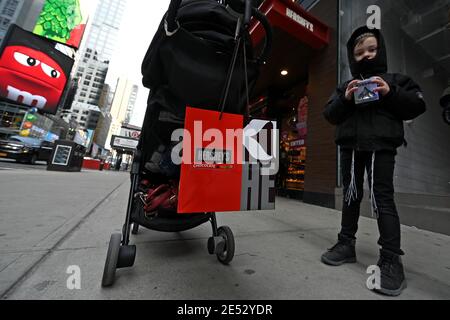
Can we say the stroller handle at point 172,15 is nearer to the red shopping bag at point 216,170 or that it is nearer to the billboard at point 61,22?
the red shopping bag at point 216,170

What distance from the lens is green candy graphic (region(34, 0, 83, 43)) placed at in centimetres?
1744

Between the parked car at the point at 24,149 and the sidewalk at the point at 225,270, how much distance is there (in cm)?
884

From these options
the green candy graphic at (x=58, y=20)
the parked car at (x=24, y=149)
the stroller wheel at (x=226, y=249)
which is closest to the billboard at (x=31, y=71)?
the green candy graphic at (x=58, y=20)

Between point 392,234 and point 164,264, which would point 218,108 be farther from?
point 392,234

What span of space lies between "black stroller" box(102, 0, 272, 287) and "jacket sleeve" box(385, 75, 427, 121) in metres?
0.73

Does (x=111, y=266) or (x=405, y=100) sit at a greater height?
(x=405, y=100)

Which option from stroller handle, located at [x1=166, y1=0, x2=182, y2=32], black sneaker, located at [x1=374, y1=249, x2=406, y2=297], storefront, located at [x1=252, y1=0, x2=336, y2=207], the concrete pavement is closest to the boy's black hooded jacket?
black sneaker, located at [x1=374, y1=249, x2=406, y2=297]

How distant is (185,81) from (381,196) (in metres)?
1.20

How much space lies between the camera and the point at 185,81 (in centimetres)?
91

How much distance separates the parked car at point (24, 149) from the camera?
7337mm

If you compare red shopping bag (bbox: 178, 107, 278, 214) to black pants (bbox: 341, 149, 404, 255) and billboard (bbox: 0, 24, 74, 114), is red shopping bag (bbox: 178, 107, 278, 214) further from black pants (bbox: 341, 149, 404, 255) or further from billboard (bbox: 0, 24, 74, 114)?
billboard (bbox: 0, 24, 74, 114)

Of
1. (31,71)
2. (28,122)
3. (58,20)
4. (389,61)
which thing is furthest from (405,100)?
(28,122)

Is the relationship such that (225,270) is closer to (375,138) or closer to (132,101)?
(375,138)
